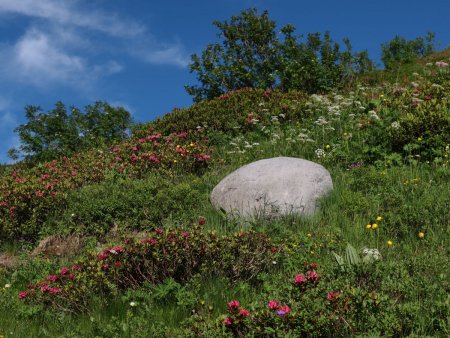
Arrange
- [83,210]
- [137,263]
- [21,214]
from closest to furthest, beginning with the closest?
[137,263]
[83,210]
[21,214]

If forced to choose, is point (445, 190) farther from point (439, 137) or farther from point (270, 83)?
point (270, 83)

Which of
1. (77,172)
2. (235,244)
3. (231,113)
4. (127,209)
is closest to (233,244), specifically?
(235,244)

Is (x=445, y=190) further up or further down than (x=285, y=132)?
further down

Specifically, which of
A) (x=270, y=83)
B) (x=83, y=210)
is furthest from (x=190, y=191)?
(x=270, y=83)

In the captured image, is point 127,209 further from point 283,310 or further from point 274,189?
point 283,310

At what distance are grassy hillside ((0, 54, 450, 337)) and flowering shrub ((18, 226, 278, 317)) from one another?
0.06ft

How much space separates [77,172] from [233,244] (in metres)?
7.46

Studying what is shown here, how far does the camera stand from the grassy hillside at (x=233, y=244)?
4332mm

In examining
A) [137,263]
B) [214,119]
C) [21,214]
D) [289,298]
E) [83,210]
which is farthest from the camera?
[214,119]

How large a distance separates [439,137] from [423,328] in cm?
694

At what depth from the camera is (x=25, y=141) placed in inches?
825

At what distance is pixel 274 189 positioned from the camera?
8.54 meters

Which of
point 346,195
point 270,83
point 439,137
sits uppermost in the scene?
point 270,83

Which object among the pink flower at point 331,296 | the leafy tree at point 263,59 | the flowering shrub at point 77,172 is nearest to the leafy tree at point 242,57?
the leafy tree at point 263,59
